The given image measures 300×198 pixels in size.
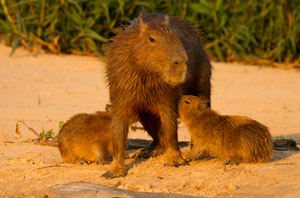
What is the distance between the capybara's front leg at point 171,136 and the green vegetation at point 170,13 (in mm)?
5185

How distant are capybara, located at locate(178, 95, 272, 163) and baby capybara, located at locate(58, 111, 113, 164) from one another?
74cm

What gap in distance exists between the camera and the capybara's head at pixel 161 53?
14.7 feet

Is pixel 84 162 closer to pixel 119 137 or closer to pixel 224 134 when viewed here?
pixel 119 137

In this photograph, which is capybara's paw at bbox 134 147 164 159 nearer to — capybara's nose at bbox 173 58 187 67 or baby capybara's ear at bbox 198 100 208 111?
baby capybara's ear at bbox 198 100 208 111

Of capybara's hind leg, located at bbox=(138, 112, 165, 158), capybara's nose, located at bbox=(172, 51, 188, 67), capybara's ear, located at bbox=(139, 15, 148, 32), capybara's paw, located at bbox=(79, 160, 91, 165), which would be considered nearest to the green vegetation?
capybara's hind leg, located at bbox=(138, 112, 165, 158)

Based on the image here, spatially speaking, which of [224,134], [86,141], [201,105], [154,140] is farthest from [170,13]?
[224,134]

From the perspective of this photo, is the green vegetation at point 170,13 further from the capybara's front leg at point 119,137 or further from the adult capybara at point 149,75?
the capybara's front leg at point 119,137

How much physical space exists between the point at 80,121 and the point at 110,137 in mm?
335

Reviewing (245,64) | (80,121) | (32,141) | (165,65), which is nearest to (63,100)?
(32,141)

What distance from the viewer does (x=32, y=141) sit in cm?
595

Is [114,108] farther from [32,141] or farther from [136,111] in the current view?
[32,141]

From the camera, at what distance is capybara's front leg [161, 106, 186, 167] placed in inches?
196

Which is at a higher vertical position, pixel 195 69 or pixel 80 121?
pixel 195 69

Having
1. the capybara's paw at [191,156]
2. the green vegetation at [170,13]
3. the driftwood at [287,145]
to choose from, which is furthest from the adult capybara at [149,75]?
the green vegetation at [170,13]
